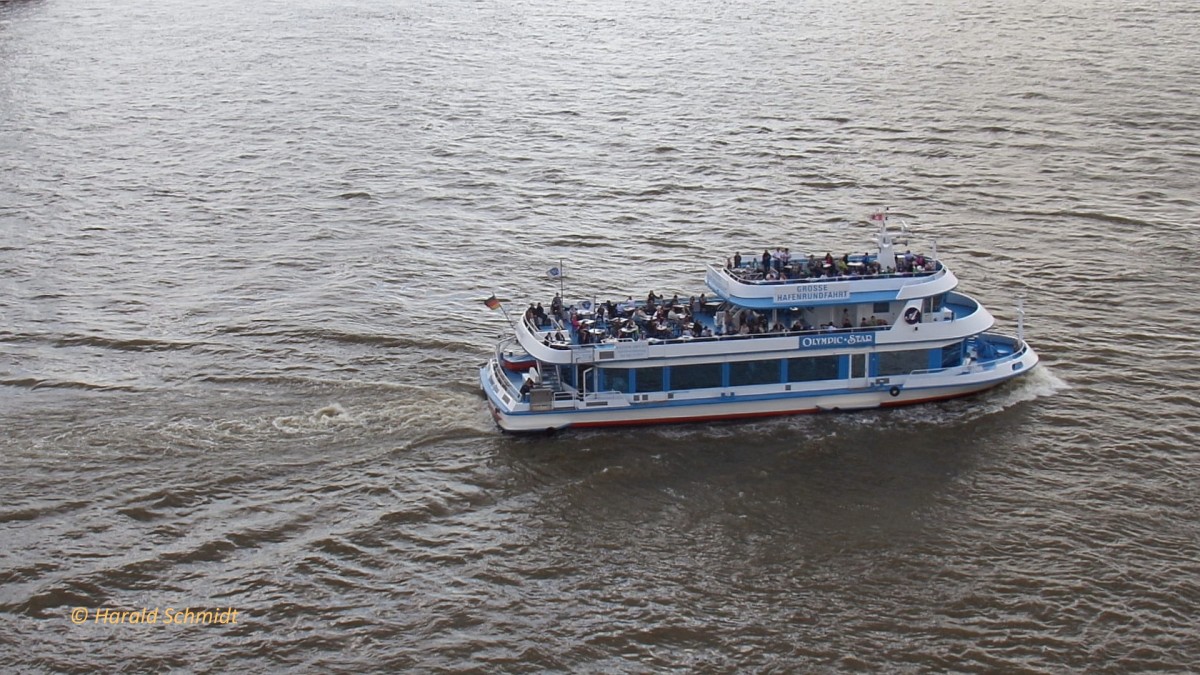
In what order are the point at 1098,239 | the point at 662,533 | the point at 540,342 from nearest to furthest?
the point at 662,533 → the point at 540,342 → the point at 1098,239

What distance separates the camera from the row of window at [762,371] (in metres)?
44.2

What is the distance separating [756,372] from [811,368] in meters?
1.83

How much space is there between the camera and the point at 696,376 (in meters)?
44.4

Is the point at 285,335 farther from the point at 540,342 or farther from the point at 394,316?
the point at 540,342

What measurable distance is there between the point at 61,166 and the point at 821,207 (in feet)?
144

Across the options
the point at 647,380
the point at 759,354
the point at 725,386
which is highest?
the point at 759,354

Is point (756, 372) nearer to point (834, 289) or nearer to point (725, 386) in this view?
point (725, 386)

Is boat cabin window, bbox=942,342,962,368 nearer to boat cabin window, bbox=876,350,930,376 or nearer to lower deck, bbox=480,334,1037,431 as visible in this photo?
lower deck, bbox=480,334,1037,431

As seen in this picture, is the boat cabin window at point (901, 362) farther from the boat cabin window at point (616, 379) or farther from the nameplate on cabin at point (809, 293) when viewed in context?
the boat cabin window at point (616, 379)

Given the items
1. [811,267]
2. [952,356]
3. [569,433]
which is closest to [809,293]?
[811,267]

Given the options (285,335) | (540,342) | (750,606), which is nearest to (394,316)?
(285,335)

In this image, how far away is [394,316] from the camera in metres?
54.1

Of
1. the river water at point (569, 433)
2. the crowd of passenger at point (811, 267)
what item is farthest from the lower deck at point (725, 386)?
the crowd of passenger at point (811, 267)

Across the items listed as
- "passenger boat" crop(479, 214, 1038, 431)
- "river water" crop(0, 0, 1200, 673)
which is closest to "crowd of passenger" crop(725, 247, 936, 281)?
"passenger boat" crop(479, 214, 1038, 431)
